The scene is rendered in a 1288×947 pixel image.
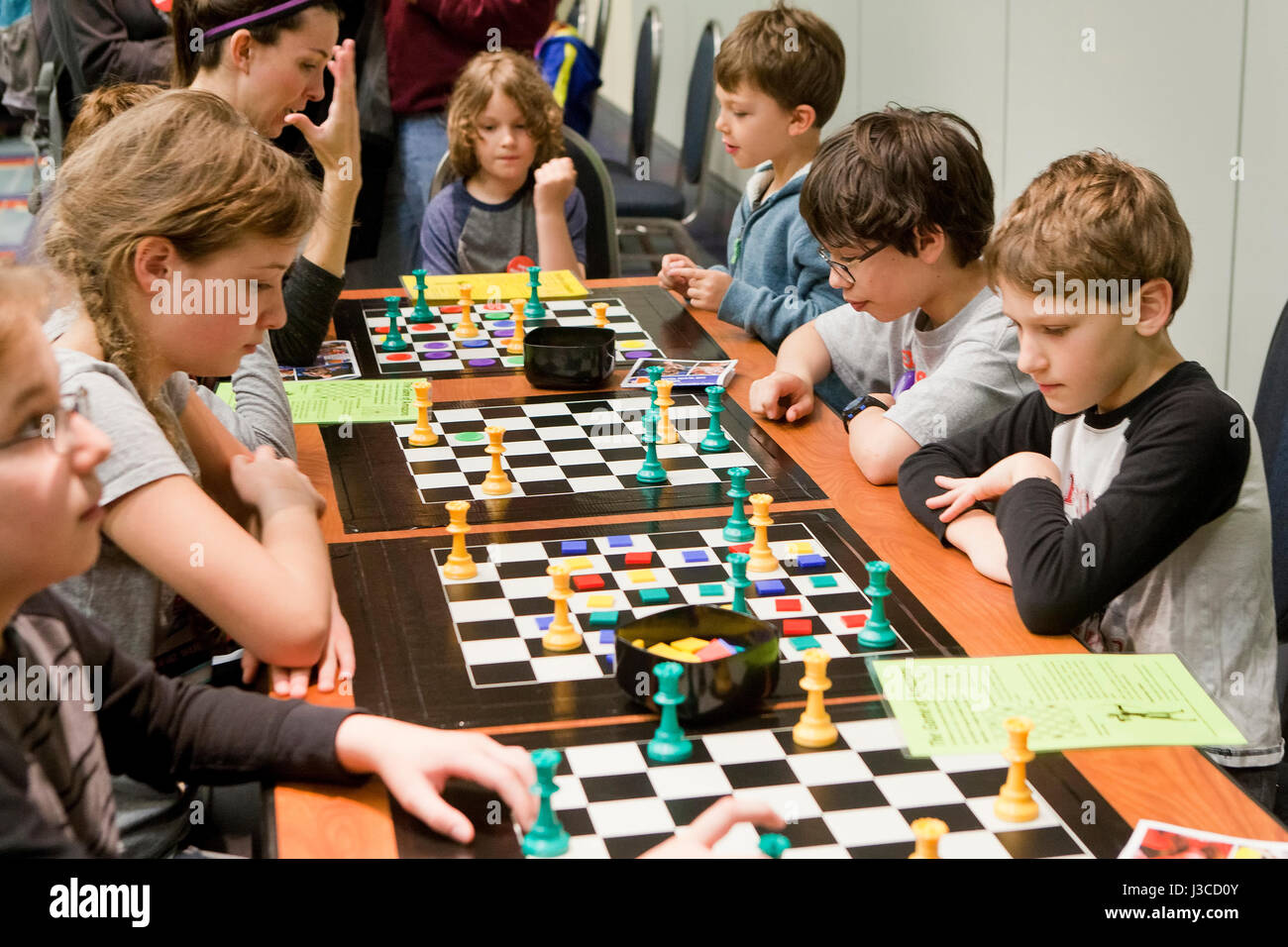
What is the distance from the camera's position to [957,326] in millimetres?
2254

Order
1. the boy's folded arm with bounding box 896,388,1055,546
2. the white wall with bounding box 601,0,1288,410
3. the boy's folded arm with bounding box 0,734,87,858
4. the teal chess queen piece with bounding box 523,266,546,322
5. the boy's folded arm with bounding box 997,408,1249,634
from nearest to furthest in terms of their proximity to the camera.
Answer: the boy's folded arm with bounding box 0,734,87,858, the boy's folded arm with bounding box 997,408,1249,634, the boy's folded arm with bounding box 896,388,1055,546, the teal chess queen piece with bounding box 523,266,546,322, the white wall with bounding box 601,0,1288,410

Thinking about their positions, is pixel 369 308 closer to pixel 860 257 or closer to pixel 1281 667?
pixel 860 257

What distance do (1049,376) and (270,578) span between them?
3.00 ft

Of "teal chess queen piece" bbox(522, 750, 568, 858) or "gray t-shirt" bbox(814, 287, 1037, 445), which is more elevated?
"gray t-shirt" bbox(814, 287, 1037, 445)

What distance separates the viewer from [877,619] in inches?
61.1

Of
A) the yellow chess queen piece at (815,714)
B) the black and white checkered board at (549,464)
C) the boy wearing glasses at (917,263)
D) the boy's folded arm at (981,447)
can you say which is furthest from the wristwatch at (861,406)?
the yellow chess queen piece at (815,714)

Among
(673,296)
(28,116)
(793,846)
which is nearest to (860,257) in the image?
(673,296)

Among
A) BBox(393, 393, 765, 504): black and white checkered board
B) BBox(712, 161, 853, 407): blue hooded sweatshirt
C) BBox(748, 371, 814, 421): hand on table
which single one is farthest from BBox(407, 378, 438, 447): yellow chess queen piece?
BBox(712, 161, 853, 407): blue hooded sweatshirt

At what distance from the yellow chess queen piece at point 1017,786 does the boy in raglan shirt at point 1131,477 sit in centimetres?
35

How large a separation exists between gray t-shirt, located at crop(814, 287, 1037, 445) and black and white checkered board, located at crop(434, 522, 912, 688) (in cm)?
34

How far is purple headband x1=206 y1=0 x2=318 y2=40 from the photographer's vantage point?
267 cm

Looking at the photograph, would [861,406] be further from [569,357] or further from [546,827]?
[546,827]

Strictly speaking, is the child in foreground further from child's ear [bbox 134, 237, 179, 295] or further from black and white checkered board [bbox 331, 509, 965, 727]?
child's ear [bbox 134, 237, 179, 295]

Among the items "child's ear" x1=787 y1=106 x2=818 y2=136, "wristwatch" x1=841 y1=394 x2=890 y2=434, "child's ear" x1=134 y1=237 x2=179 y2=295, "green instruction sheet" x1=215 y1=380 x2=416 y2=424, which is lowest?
"green instruction sheet" x1=215 y1=380 x2=416 y2=424
